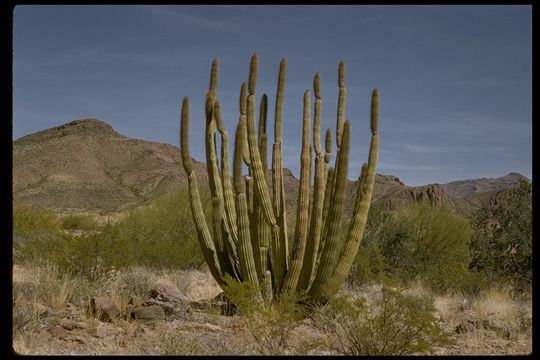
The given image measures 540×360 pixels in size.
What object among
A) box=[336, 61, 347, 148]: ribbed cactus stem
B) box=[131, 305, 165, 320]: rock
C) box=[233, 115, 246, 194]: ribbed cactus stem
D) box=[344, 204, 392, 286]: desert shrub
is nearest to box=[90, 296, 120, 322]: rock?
box=[131, 305, 165, 320]: rock

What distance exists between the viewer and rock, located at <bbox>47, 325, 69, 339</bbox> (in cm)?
908

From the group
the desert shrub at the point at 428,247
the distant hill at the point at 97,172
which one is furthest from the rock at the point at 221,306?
the distant hill at the point at 97,172

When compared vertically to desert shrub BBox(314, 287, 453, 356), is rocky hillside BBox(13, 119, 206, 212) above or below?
above

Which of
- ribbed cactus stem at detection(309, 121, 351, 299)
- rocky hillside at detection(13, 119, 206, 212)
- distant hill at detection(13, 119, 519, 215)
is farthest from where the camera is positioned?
rocky hillside at detection(13, 119, 206, 212)

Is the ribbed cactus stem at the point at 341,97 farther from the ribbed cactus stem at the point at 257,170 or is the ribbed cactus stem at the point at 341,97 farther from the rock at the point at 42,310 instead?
the rock at the point at 42,310

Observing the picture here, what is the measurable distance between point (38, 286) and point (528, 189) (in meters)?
12.5

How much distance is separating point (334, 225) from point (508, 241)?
8.17 meters

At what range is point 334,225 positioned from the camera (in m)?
10.4

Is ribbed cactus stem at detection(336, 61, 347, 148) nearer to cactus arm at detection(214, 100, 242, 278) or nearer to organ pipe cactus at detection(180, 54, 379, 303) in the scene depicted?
organ pipe cactus at detection(180, 54, 379, 303)

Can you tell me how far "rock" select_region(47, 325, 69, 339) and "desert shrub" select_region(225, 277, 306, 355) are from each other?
2372mm

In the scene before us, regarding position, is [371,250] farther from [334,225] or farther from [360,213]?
[334,225]

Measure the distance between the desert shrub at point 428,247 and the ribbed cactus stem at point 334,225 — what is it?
6151 millimetres

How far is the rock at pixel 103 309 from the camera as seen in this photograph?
1038 centimetres

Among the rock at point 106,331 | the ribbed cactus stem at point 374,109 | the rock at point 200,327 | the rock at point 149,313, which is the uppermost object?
the ribbed cactus stem at point 374,109
